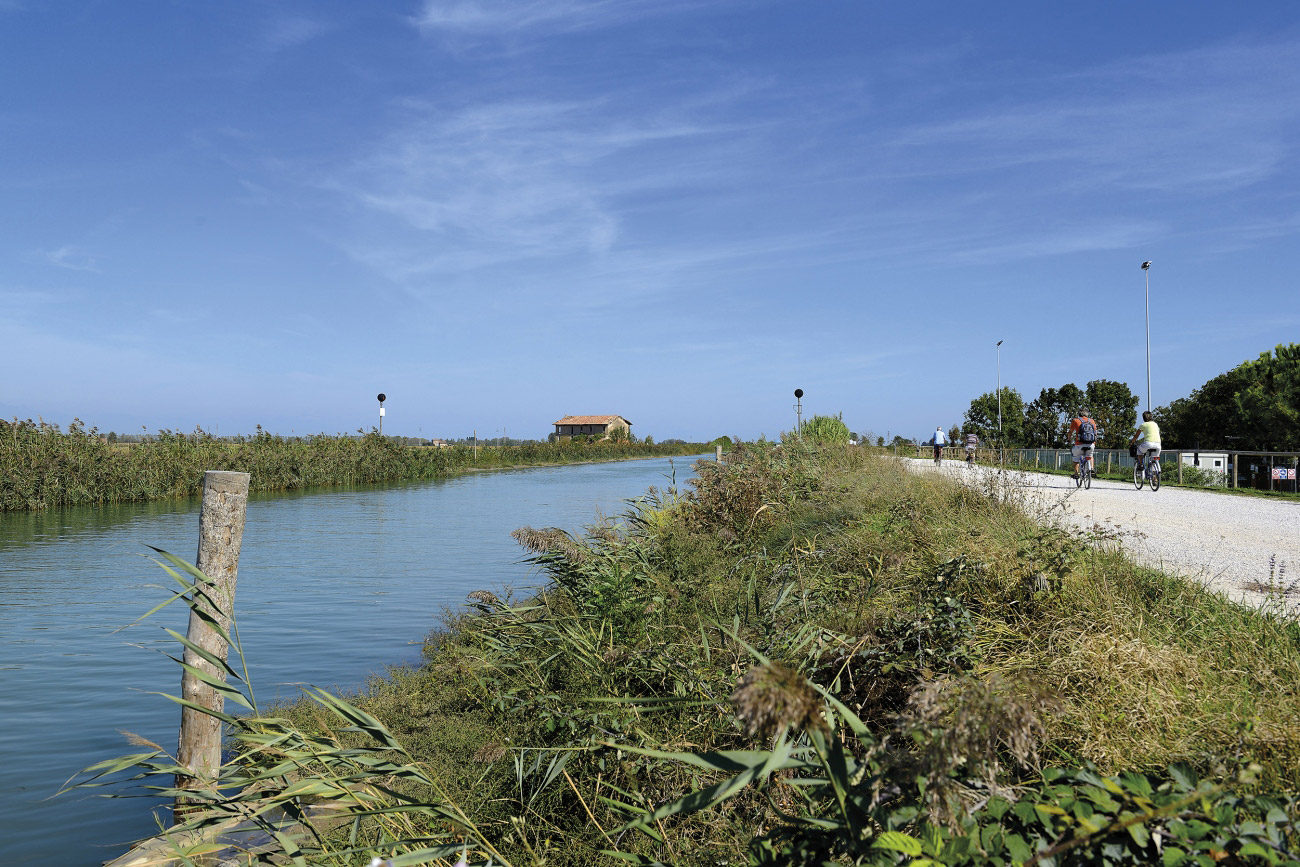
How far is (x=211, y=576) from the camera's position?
5.51 metres

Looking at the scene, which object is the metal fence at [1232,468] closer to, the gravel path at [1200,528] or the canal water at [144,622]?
the gravel path at [1200,528]

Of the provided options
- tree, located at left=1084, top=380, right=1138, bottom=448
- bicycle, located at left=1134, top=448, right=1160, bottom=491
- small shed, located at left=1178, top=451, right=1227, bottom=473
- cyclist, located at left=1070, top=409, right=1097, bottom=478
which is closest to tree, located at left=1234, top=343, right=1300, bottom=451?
tree, located at left=1084, top=380, right=1138, bottom=448

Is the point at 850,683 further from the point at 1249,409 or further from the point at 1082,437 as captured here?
the point at 1249,409

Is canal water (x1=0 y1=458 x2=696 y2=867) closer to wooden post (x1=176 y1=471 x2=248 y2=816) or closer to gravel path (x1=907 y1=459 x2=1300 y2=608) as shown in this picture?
wooden post (x1=176 y1=471 x2=248 y2=816)

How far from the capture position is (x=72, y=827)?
562 cm

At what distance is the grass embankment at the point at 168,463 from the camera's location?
24125mm

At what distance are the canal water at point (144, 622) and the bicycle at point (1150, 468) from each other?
1335 cm

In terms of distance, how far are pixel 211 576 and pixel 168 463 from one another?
2713 centimetres

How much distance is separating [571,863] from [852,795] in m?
2.45

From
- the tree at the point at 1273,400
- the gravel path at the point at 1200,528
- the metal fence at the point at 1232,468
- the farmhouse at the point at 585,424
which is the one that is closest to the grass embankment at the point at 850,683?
the gravel path at the point at 1200,528

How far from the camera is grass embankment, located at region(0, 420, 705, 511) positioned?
2412 cm

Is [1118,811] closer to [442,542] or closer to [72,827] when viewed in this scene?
[72,827]

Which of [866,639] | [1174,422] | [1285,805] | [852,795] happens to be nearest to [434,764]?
[866,639]

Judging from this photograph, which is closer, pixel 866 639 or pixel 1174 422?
pixel 866 639
